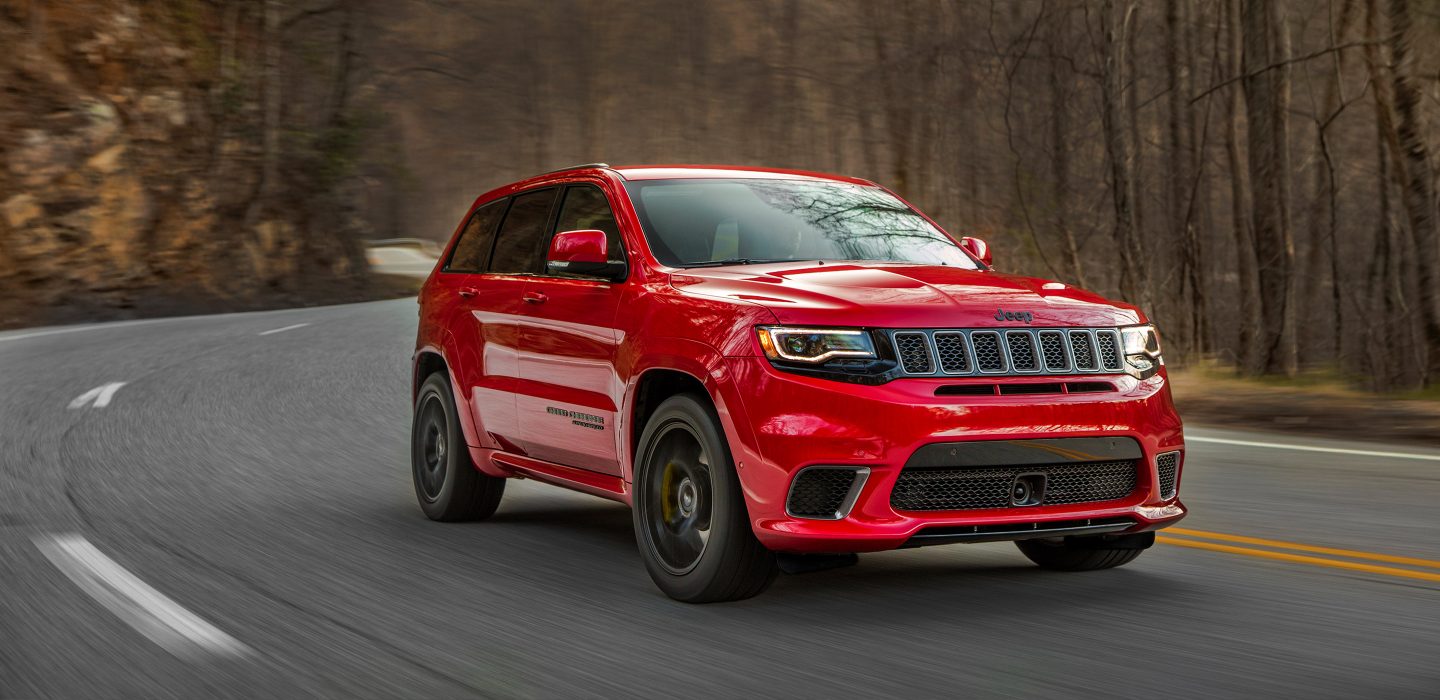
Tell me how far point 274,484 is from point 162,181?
96.8 ft

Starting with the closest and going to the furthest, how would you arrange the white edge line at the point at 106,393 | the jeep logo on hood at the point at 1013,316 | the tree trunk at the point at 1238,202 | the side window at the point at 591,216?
the jeep logo on hood at the point at 1013,316
the side window at the point at 591,216
the white edge line at the point at 106,393
the tree trunk at the point at 1238,202

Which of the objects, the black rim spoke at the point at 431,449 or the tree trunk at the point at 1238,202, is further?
the tree trunk at the point at 1238,202

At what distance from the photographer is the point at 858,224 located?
728cm

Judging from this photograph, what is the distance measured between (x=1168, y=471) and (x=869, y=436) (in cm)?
144

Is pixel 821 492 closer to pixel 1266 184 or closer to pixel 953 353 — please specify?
pixel 953 353

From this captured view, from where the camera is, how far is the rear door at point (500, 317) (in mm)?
7613

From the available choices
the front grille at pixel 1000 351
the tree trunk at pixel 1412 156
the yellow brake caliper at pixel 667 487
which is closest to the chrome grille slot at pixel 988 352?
the front grille at pixel 1000 351

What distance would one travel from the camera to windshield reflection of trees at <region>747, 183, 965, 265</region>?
7086 millimetres

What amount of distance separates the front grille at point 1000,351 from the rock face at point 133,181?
28.0 meters

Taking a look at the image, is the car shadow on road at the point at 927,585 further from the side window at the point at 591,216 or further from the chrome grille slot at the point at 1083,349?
the side window at the point at 591,216

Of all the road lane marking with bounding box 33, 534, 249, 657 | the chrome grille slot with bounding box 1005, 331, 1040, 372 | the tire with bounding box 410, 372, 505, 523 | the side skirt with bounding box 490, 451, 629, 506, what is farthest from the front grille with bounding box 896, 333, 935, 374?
the tire with bounding box 410, 372, 505, 523

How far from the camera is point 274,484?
9727mm

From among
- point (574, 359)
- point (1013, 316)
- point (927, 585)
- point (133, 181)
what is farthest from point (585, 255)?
point (133, 181)

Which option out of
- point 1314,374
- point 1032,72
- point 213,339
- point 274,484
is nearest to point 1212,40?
point 1032,72
